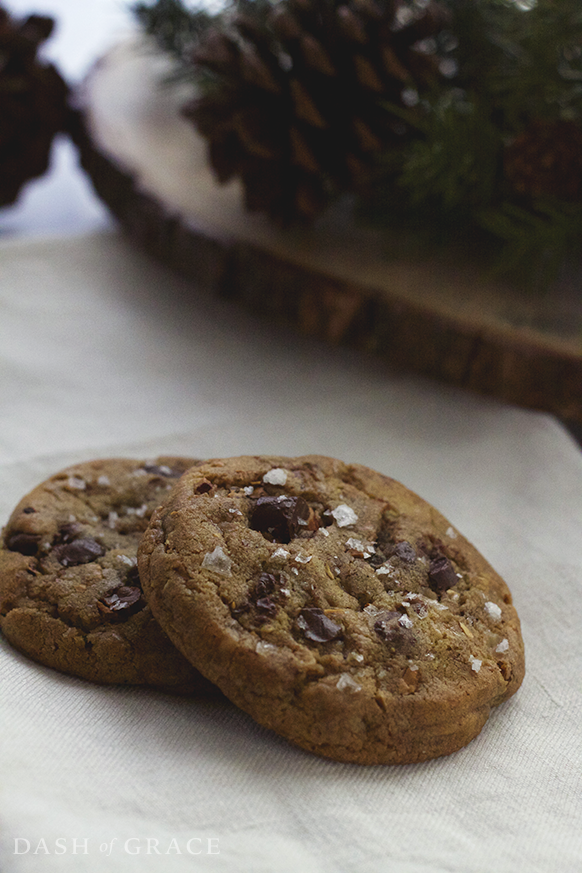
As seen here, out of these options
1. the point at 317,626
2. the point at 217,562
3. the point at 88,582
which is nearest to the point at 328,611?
the point at 317,626

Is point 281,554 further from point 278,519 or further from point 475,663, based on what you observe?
point 475,663

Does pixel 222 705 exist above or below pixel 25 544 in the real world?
below

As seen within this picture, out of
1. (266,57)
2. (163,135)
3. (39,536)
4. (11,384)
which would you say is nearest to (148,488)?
(39,536)

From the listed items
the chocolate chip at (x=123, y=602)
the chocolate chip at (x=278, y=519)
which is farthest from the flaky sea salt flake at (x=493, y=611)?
the chocolate chip at (x=123, y=602)

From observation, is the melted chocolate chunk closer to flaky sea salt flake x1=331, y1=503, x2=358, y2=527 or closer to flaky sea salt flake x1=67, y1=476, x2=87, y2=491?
flaky sea salt flake x1=331, y1=503, x2=358, y2=527

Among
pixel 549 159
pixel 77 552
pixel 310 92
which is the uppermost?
pixel 310 92

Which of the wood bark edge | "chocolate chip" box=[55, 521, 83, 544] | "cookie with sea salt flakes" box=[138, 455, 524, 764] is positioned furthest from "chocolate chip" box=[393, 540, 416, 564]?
the wood bark edge

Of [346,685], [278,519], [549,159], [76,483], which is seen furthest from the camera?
[549,159]
